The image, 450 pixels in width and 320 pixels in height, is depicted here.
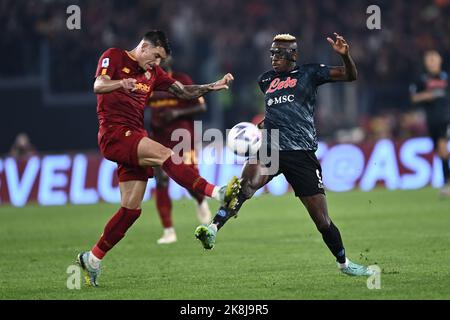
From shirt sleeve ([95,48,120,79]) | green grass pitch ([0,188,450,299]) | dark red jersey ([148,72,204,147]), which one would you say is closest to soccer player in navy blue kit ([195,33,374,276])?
green grass pitch ([0,188,450,299])

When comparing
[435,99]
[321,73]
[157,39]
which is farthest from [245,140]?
[435,99]

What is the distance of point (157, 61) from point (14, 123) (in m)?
13.7

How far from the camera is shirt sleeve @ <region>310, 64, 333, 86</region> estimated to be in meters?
9.18

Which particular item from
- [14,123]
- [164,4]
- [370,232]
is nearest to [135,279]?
[370,232]

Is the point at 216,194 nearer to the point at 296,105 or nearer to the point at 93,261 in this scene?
the point at 296,105

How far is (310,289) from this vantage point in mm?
8547

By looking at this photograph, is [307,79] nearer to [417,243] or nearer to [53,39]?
[417,243]

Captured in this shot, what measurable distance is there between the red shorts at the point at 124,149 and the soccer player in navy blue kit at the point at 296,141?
2.78ft

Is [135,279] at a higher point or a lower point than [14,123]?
lower

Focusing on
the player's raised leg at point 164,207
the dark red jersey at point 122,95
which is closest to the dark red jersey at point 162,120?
the player's raised leg at point 164,207

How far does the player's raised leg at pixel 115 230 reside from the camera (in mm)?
9164
